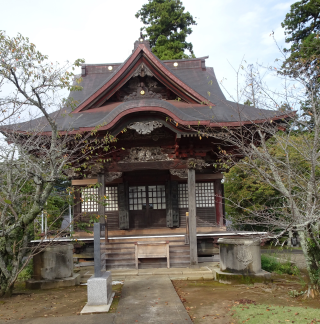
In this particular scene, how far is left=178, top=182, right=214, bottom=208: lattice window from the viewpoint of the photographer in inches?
498

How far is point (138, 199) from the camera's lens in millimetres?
12766

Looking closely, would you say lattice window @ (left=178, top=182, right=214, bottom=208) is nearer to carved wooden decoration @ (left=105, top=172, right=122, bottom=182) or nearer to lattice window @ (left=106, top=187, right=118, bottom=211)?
lattice window @ (left=106, top=187, right=118, bottom=211)

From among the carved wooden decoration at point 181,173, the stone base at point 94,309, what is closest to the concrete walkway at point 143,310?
the stone base at point 94,309

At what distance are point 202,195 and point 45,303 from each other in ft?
24.5

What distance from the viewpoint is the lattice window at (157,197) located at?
1273cm

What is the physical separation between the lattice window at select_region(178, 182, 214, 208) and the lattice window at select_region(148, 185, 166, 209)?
2.24 feet

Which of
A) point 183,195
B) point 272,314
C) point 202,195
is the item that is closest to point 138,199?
point 183,195

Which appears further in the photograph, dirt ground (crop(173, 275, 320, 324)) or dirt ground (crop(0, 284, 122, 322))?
dirt ground (crop(0, 284, 122, 322))

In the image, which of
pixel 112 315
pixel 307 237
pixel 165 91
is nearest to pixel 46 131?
pixel 165 91

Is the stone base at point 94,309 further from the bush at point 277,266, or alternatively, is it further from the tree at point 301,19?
the tree at point 301,19

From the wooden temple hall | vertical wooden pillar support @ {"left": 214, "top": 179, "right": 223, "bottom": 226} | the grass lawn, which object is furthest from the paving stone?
vertical wooden pillar support @ {"left": 214, "top": 179, "right": 223, "bottom": 226}

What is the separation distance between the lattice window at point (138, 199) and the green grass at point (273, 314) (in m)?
7.32

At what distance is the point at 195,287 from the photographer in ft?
25.5

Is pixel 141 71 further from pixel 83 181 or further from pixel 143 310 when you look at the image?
pixel 143 310
